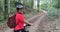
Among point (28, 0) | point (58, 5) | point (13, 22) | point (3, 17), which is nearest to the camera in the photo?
point (13, 22)

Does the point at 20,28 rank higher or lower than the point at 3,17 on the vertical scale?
higher

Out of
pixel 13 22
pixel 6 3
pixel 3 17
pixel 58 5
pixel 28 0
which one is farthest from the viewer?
pixel 28 0

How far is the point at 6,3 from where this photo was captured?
23.2 metres

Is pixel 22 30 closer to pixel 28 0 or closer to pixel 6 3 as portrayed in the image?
pixel 6 3

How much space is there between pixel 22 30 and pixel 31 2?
4881cm

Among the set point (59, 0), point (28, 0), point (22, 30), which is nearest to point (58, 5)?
point (59, 0)

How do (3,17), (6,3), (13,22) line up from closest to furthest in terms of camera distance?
(13,22)
(3,17)
(6,3)

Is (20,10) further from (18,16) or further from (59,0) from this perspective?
(59,0)

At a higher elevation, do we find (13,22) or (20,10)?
(20,10)

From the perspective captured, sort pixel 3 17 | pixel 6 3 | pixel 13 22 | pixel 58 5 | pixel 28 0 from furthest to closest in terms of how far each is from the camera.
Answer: pixel 28 0 < pixel 58 5 < pixel 6 3 < pixel 3 17 < pixel 13 22

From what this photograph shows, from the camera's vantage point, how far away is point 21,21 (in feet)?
19.1

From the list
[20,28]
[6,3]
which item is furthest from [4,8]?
[20,28]

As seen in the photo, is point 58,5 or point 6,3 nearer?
point 6,3

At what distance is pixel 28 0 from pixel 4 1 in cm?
3026
